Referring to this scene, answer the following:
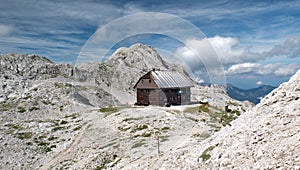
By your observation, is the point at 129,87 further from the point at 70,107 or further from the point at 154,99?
the point at 154,99

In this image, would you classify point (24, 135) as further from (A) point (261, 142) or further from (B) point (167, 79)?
(A) point (261, 142)

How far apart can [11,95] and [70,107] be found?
26609 millimetres

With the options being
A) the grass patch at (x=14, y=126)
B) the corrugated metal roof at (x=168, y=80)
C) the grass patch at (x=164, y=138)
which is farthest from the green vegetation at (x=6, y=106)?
the grass patch at (x=164, y=138)

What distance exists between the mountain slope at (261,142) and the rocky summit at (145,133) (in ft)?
0.15

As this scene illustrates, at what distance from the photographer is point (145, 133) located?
34469mm

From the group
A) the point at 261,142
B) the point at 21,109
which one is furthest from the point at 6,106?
the point at 261,142

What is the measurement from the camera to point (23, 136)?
43.8 metres

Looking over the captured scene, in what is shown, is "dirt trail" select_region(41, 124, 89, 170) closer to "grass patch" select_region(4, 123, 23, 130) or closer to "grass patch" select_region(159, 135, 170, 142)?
"grass patch" select_region(159, 135, 170, 142)

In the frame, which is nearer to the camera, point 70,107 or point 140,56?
point 70,107

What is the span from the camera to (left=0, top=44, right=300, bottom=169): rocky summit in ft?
47.8

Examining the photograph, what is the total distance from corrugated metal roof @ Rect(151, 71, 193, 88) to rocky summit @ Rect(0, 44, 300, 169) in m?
4.97

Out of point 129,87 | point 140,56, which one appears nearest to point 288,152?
point 129,87

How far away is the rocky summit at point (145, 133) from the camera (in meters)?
14.6

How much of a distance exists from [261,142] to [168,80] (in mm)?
37020
